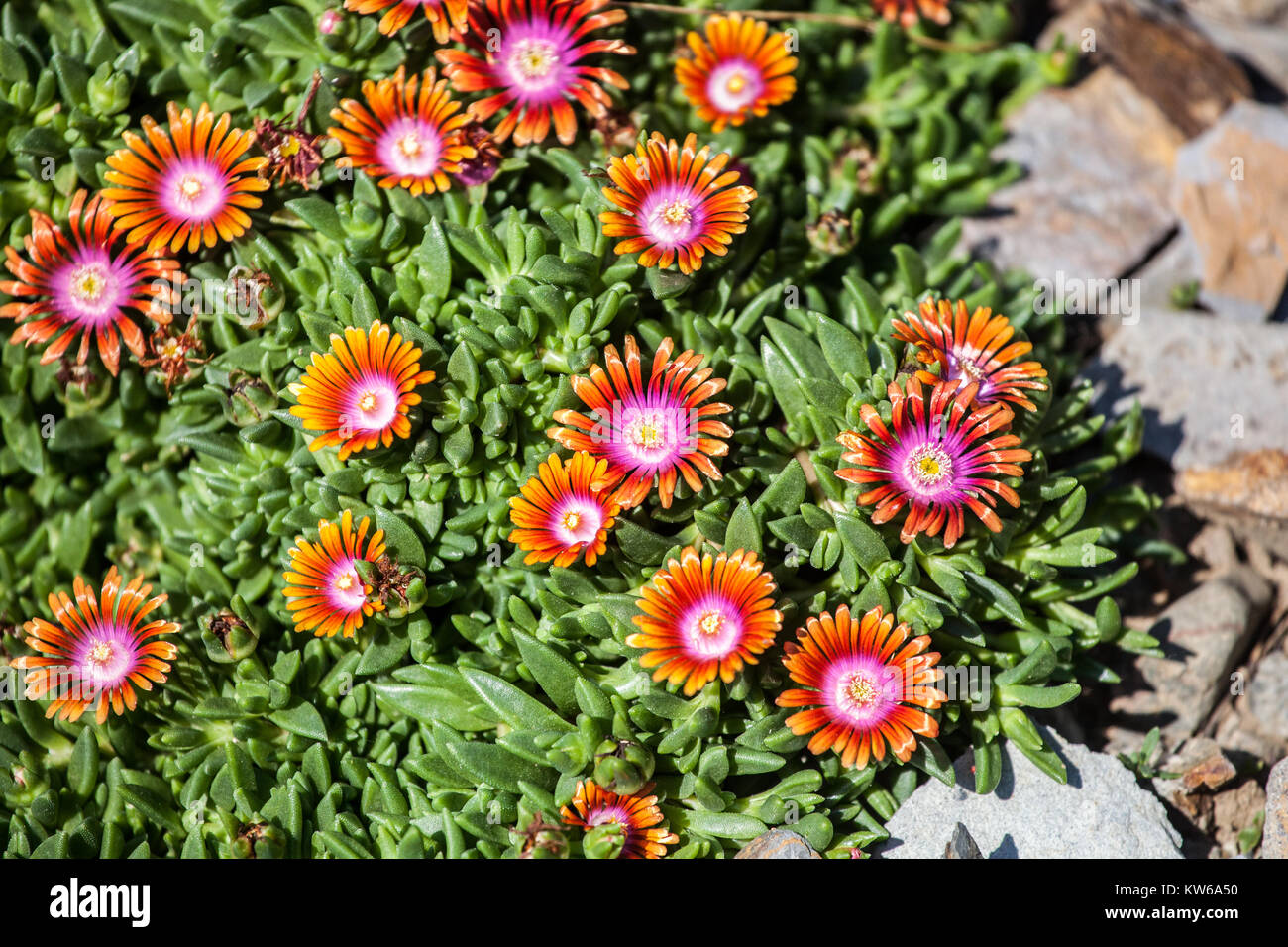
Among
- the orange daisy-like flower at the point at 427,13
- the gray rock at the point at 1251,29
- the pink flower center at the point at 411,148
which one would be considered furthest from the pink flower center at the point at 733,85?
the gray rock at the point at 1251,29

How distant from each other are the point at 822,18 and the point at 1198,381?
241cm

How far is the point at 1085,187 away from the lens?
5.40 metres

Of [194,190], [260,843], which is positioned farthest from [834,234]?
[260,843]

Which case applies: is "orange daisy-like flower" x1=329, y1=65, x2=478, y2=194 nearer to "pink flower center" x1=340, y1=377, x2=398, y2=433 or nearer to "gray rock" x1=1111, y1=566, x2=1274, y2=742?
"pink flower center" x1=340, y1=377, x2=398, y2=433

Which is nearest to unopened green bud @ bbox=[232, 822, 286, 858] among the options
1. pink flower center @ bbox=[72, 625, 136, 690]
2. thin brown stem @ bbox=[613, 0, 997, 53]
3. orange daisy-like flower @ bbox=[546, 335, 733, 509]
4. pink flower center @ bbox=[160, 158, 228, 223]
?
pink flower center @ bbox=[72, 625, 136, 690]

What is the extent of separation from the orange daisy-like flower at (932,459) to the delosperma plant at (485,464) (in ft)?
0.05

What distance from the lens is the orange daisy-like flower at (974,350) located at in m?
3.88

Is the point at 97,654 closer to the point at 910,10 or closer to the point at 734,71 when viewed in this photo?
the point at 734,71

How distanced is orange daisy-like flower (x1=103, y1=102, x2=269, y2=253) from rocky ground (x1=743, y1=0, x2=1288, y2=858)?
3.02 metres

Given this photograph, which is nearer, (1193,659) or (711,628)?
(711,628)

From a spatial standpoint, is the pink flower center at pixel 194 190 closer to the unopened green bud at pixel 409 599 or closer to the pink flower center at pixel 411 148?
the pink flower center at pixel 411 148

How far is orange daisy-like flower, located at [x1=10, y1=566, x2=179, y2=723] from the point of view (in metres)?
3.79
